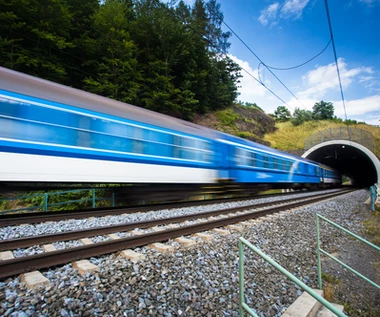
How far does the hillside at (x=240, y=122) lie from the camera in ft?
88.6

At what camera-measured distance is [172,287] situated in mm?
2770

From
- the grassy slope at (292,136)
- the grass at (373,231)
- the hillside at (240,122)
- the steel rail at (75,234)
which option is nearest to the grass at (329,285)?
the steel rail at (75,234)

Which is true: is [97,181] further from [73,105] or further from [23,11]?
[23,11]

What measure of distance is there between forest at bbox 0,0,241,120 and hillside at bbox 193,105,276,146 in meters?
1.69

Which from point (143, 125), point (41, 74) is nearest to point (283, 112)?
point (41, 74)

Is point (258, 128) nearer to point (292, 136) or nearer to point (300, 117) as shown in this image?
point (292, 136)

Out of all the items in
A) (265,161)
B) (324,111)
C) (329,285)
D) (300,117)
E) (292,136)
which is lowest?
(329,285)

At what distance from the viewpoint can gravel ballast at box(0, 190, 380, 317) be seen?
226 centimetres

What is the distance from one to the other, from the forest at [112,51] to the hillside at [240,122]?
5.56 feet

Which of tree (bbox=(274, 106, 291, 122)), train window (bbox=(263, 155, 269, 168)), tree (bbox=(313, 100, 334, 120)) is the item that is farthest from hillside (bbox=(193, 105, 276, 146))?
tree (bbox=(313, 100, 334, 120))

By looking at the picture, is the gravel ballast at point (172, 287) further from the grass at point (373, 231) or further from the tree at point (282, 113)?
the tree at point (282, 113)

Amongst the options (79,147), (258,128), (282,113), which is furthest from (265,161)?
(282,113)

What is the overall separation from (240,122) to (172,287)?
98.1 ft

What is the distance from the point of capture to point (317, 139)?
27844 mm
